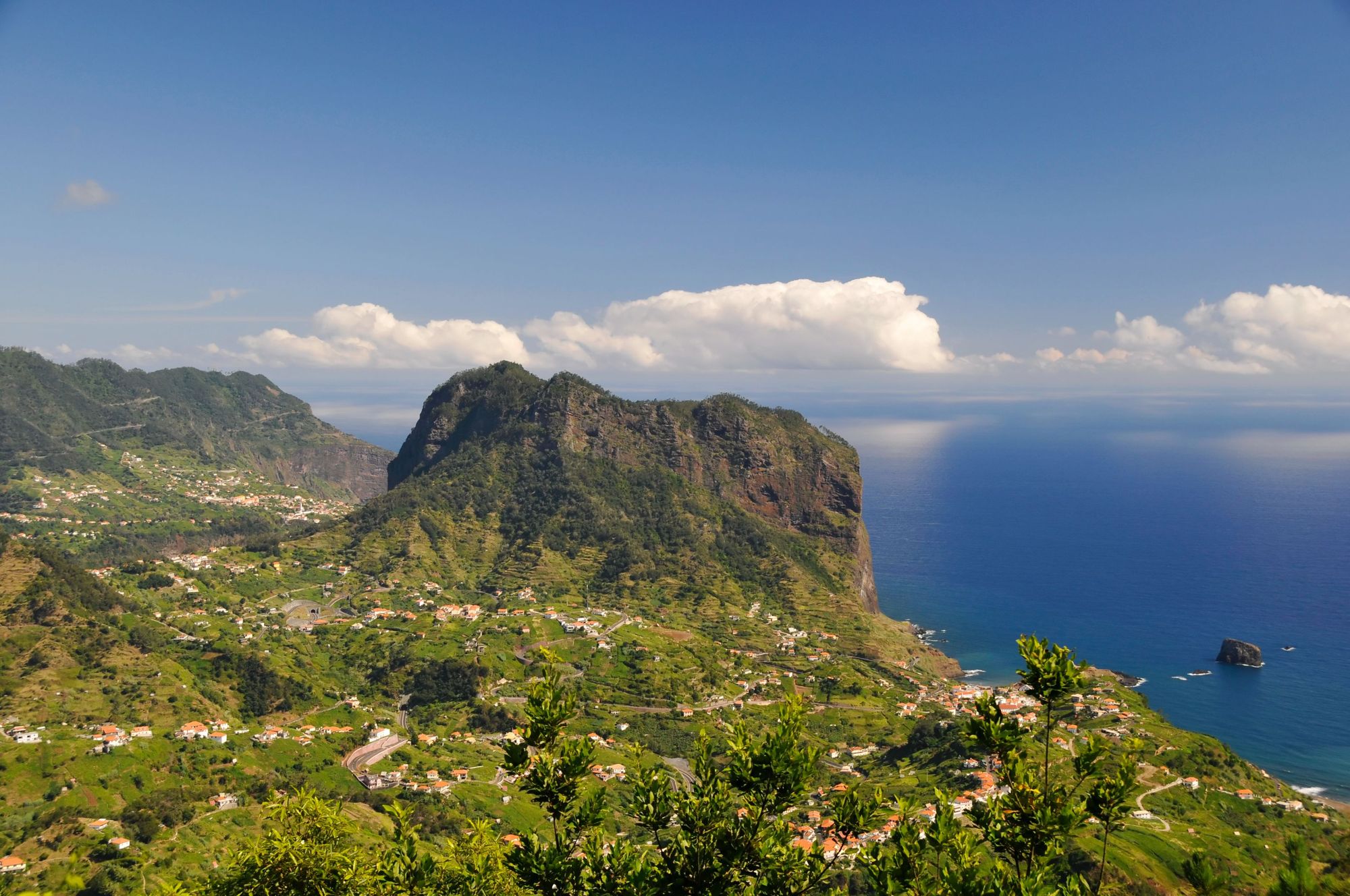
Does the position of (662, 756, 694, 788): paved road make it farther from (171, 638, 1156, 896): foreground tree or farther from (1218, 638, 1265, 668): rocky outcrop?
(1218, 638, 1265, 668): rocky outcrop

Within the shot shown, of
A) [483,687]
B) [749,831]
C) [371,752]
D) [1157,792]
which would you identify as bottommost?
[483,687]

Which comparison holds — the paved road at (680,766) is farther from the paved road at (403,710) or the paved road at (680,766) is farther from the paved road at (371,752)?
the paved road at (403,710)

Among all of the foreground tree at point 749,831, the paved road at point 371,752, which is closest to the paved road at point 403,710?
the paved road at point 371,752

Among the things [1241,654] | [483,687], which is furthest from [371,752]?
[1241,654]

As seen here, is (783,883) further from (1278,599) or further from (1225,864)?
(1278,599)

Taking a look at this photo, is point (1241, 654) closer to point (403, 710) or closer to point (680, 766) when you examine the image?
point (680, 766)

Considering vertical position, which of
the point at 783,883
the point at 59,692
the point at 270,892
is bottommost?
the point at 59,692

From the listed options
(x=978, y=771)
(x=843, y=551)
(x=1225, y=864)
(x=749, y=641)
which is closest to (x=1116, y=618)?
(x=843, y=551)

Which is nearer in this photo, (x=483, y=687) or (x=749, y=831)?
(x=749, y=831)
